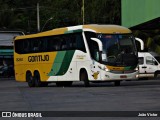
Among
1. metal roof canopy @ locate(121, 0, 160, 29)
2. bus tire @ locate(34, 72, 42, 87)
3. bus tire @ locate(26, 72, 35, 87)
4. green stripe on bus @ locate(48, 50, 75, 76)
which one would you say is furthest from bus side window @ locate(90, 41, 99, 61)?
bus tire @ locate(26, 72, 35, 87)

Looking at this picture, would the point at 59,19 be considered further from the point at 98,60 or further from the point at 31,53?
the point at 98,60

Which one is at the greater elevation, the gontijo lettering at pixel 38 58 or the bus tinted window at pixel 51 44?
the bus tinted window at pixel 51 44

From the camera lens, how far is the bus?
2939cm

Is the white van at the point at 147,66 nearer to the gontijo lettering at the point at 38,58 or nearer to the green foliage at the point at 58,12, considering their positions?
the gontijo lettering at the point at 38,58

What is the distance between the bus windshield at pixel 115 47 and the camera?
29.4 metres

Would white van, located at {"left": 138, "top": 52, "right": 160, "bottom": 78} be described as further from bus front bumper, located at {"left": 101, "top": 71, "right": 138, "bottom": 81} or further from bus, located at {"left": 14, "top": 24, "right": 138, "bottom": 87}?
bus front bumper, located at {"left": 101, "top": 71, "right": 138, "bottom": 81}

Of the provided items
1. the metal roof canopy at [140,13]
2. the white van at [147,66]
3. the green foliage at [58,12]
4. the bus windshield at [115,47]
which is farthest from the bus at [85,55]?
the green foliage at [58,12]

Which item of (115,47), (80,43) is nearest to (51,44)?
(80,43)

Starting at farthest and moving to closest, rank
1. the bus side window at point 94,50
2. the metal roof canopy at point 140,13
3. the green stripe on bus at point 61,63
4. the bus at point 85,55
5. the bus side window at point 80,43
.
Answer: the green stripe on bus at point 61,63 → the metal roof canopy at point 140,13 → the bus side window at point 80,43 → the bus side window at point 94,50 → the bus at point 85,55

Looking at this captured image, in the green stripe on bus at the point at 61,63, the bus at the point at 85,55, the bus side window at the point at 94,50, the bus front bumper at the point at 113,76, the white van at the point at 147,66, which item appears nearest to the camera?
the bus front bumper at the point at 113,76

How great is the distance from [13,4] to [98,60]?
232ft

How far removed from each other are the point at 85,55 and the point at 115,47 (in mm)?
1740

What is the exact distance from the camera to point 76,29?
102ft

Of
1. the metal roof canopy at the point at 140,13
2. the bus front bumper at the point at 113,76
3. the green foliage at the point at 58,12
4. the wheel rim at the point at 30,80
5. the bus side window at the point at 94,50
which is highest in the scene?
the green foliage at the point at 58,12
